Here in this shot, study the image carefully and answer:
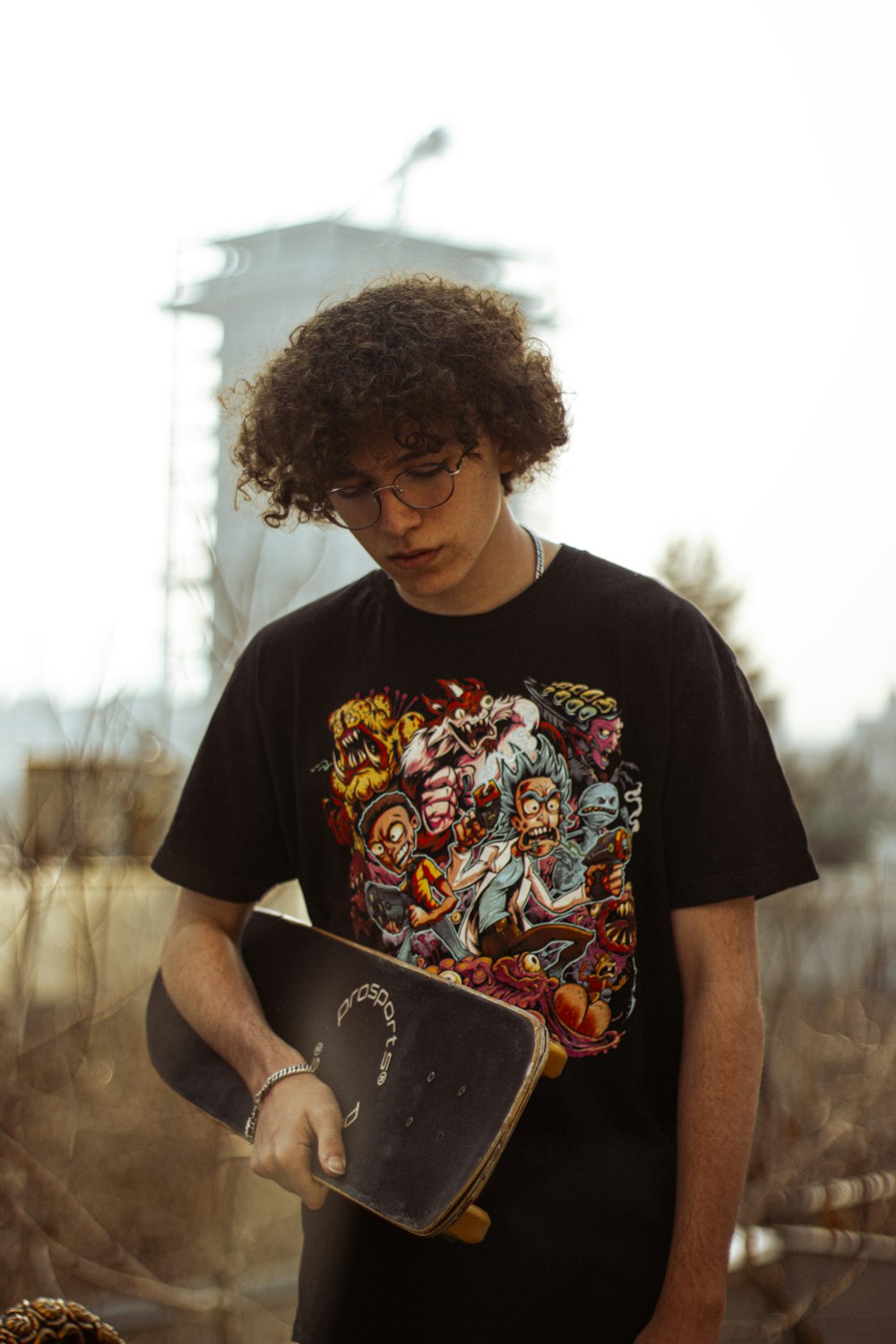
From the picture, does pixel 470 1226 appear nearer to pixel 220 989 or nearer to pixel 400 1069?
pixel 400 1069

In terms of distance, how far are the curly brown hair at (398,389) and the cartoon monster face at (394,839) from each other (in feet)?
1.18

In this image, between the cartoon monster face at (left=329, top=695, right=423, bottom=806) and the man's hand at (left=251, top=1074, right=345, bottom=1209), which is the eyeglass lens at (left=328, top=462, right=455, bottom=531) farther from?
the man's hand at (left=251, top=1074, right=345, bottom=1209)

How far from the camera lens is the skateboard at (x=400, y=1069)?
3.84ft

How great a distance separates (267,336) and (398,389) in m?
1.43

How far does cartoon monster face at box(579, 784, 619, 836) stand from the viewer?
1356 mm

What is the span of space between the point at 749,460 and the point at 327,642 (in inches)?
72.8

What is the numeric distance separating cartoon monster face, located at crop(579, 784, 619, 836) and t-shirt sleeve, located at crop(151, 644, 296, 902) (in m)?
0.37

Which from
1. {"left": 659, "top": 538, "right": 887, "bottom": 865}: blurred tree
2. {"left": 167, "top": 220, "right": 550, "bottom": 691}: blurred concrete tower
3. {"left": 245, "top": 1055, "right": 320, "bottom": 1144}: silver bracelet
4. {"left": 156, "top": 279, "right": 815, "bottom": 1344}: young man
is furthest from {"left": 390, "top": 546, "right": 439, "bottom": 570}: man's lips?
{"left": 659, "top": 538, "right": 887, "bottom": 865}: blurred tree

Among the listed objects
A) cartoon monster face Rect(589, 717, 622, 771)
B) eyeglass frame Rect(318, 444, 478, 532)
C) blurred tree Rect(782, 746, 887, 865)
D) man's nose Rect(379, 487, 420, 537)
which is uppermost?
eyeglass frame Rect(318, 444, 478, 532)

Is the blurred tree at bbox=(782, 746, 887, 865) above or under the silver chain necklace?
under

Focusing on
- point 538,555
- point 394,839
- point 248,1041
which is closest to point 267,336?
point 538,555

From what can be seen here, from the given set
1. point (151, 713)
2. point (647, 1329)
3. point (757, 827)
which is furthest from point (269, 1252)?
point (757, 827)

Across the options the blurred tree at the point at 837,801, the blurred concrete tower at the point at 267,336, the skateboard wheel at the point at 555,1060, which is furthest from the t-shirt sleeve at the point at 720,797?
the blurred tree at the point at 837,801

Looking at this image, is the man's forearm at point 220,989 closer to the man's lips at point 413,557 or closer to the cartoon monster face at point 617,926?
the cartoon monster face at point 617,926
